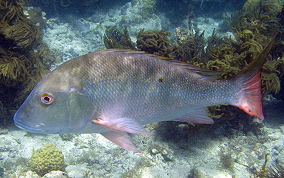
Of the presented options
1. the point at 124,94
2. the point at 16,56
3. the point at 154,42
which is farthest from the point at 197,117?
the point at 16,56

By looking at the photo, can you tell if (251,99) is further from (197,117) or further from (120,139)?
(120,139)

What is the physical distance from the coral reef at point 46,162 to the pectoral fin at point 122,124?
2.88 m

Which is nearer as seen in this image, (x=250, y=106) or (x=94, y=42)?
(x=250, y=106)

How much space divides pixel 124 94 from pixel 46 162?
320 centimetres

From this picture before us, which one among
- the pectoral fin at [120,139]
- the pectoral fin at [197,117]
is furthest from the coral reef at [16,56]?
the pectoral fin at [197,117]

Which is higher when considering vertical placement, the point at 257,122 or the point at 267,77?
the point at 267,77

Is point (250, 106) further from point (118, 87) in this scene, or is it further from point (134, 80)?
point (118, 87)

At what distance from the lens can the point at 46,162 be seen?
3.94 meters

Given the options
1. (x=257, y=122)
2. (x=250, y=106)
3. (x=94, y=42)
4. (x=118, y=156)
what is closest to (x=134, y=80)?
(x=250, y=106)

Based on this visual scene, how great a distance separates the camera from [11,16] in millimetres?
5312

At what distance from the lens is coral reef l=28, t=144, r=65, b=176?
391cm

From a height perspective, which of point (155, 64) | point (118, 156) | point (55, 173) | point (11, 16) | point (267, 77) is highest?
point (11, 16)

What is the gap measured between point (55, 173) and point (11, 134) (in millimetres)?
2643

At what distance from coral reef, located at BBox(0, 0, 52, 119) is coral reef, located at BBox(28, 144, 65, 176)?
191cm
